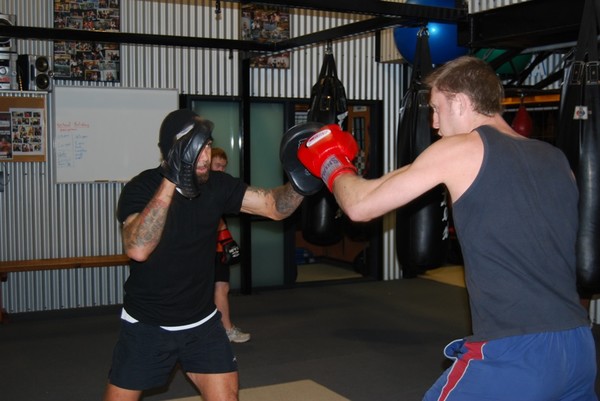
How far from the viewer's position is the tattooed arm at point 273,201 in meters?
3.00

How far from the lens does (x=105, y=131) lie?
673cm

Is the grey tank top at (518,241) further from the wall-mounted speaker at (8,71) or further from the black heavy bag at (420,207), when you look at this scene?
the wall-mounted speaker at (8,71)

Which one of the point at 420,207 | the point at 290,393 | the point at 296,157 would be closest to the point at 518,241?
the point at 296,157

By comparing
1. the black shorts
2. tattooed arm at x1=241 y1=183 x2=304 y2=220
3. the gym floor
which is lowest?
the gym floor

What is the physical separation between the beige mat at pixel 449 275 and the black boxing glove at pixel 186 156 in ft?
19.0

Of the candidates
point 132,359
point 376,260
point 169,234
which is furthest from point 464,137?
point 376,260

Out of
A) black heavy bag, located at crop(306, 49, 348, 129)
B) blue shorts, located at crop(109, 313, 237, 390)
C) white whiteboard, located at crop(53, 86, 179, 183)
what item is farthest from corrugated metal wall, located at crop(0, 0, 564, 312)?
blue shorts, located at crop(109, 313, 237, 390)

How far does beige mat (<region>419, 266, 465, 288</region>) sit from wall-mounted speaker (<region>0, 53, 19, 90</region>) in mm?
4845

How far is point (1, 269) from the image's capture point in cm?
616

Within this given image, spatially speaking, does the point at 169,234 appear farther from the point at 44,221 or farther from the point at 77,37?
the point at 44,221

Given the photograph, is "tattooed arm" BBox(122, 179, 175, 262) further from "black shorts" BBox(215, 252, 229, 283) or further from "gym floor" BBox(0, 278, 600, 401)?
"black shorts" BBox(215, 252, 229, 283)

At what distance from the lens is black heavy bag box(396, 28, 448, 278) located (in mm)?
3887

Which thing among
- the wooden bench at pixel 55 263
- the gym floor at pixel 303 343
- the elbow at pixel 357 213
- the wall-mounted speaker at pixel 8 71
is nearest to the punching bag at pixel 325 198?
the gym floor at pixel 303 343

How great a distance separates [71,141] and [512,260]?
5.46 metres
